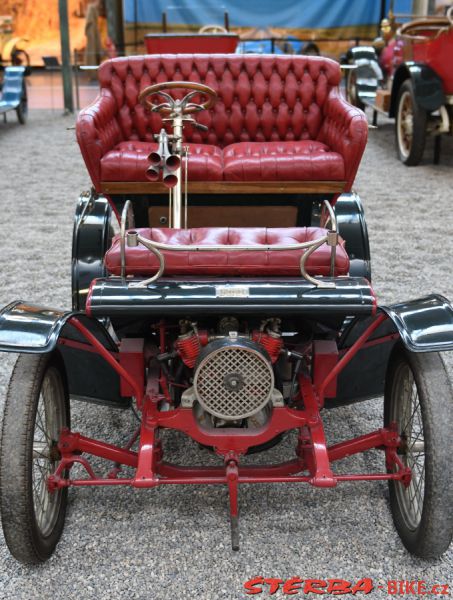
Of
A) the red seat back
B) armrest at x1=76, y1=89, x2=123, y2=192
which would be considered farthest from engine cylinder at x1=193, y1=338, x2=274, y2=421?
the red seat back

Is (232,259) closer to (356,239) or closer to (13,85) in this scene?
(356,239)

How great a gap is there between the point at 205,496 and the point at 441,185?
16.9 feet

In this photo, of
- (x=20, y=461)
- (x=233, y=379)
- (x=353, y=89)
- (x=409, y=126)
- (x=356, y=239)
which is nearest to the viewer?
(x=20, y=461)

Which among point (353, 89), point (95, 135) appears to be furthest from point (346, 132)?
point (353, 89)

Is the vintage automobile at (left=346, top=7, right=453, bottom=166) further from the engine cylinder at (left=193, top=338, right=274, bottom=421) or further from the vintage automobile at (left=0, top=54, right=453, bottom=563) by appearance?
the engine cylinder at (left=193, top=338, right=274, bottom=421)

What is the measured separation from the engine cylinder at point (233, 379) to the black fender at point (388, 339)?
1.31 feet

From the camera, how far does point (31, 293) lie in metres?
3.97

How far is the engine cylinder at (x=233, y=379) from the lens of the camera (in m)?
1.91

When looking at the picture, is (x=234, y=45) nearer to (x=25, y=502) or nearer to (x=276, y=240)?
(x=276, y=240)

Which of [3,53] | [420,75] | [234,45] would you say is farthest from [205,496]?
[3,53]

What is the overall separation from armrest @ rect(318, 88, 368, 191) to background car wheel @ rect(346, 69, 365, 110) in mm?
5927

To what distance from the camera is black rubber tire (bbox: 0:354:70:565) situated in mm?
1819

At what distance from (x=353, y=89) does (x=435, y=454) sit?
8838 mm

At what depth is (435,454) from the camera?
184 centimetres
